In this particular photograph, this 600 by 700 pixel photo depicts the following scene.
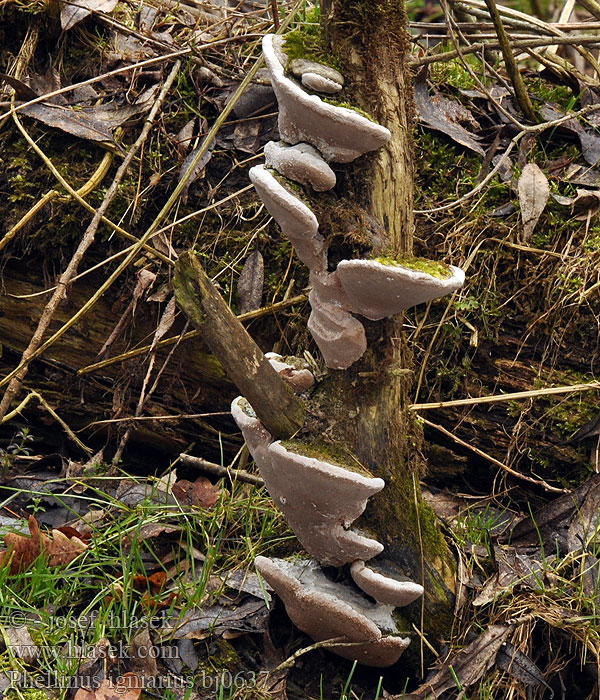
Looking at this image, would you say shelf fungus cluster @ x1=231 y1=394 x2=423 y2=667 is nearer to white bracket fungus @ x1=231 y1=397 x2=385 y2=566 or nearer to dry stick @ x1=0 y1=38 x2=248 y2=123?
white bracket fungus @ x1=231 y1=397 x2=385 y2=566

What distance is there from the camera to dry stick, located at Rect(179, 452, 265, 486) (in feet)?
9.41

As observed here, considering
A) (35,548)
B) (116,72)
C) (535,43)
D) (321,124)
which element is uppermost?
(321,124)

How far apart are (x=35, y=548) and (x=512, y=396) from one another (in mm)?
1855

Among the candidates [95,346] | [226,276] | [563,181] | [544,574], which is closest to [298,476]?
[544,574]

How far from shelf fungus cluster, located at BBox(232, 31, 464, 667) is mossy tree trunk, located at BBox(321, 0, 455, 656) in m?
0.08

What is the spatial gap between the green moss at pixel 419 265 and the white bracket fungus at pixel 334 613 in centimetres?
93

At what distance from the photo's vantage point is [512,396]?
9.12ft

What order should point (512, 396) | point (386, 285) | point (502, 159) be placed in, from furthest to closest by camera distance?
point (502, 159) < point (512, 396) < point (386, 285)

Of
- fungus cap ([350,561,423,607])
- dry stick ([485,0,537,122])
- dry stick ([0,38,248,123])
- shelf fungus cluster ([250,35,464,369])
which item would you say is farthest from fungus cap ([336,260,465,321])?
dry stick ([0,38,248,123])

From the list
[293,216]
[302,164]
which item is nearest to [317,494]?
[293,216]

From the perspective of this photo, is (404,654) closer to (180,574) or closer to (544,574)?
(544,574)

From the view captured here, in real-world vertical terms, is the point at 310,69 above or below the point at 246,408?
above

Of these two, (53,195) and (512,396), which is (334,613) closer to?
(512,396)

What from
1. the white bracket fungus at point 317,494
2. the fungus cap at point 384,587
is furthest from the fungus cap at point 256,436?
the fungus cap at point 384,587
